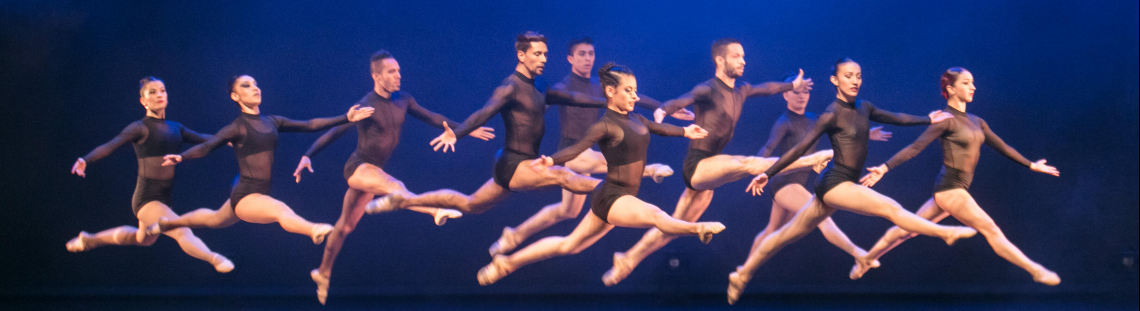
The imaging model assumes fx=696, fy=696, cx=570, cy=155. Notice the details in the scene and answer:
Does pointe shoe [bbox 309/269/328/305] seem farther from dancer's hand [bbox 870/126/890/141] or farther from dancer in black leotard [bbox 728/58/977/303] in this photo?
dancer's hand [bbox 870/126/890/141]

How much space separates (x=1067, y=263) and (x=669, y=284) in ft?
10.5

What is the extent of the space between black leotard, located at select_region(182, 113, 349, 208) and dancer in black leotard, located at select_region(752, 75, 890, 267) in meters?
2.94

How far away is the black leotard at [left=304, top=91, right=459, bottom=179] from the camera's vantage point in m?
4.64

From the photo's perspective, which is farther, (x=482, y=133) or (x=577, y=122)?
(x=577, y=122)

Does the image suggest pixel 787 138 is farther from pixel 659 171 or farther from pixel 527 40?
pixel 527 40

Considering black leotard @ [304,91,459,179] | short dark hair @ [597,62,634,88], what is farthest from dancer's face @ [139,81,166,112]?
short dark hair @ [597,62,634,88]

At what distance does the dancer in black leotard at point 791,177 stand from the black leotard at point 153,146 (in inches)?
155

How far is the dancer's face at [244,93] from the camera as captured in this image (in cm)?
451

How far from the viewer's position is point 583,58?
15.6 ft

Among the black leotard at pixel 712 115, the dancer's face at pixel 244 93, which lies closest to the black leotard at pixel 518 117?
the black leotard at pixel 712 115

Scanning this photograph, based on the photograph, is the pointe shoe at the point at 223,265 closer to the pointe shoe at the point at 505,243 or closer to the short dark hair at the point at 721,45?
the pointe shoe at the point at 505,243

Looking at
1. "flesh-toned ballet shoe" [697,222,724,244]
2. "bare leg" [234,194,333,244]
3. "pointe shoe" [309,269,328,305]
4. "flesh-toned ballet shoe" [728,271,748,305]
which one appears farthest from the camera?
"pointe shoe" [309,269,328,305]

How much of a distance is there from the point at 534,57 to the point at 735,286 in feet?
7.08

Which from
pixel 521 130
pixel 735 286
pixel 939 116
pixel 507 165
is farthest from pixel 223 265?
pixel 939 116
